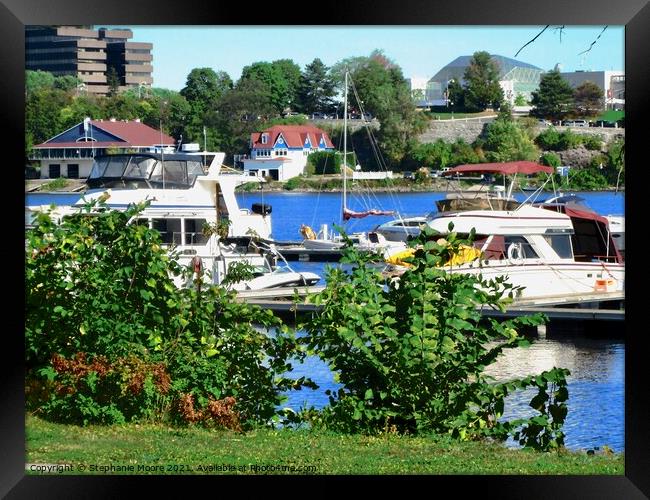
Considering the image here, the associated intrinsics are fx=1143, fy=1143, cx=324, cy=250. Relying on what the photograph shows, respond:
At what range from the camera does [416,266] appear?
6516 millimetres

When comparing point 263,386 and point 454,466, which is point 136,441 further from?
point 454,466

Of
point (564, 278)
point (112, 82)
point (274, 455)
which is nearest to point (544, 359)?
point (564, 278)

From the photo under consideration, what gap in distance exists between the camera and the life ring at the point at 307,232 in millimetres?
21375

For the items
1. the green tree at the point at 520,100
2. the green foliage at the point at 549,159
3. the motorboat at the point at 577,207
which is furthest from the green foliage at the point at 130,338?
the motorboat at the point at 577,207

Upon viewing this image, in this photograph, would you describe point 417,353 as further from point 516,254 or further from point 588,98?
point 516,254

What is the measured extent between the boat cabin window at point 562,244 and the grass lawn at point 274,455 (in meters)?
10.9

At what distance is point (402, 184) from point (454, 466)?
40.3 feet

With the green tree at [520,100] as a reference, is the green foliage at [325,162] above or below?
below

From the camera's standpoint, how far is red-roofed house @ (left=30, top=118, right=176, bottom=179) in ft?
32.1

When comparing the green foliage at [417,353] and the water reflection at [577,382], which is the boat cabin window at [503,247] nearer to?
the water reflection at [577,382]

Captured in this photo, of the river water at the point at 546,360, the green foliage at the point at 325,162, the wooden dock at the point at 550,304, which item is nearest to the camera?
the river water at the point at 546,360

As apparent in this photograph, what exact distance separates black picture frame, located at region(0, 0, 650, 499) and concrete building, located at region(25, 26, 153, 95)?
4.87 feet
